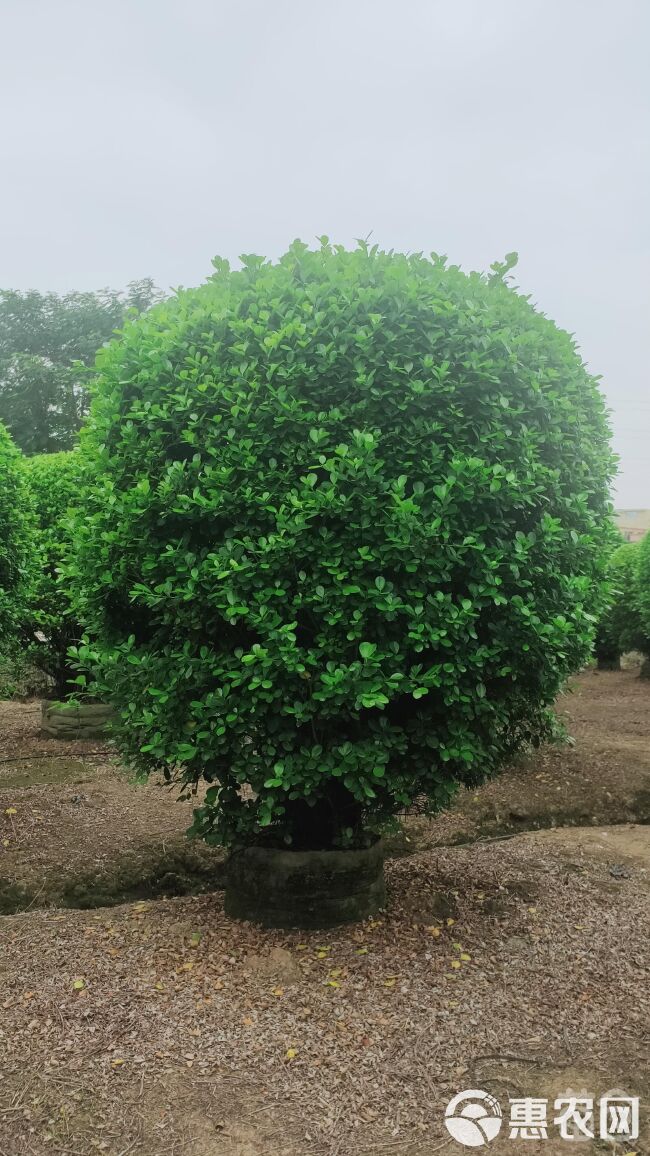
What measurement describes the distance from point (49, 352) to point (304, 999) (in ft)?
137

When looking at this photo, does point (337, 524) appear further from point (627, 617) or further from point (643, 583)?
point (627, 617)

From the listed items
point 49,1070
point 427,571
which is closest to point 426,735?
point 427,571

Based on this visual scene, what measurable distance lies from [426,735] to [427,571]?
87 cm

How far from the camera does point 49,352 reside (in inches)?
1656

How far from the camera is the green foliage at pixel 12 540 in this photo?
25.2ft

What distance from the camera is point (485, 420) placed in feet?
14.7

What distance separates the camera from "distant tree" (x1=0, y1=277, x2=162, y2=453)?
3656cm

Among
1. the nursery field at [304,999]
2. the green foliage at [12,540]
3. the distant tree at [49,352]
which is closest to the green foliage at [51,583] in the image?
the green foliage at [12,540]

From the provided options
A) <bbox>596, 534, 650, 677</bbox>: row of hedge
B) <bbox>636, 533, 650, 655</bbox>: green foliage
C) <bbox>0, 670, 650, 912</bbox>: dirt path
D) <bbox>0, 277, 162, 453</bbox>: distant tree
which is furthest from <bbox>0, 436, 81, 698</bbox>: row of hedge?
<bbox>0, 277, 162, 453</bbox>: distant tree

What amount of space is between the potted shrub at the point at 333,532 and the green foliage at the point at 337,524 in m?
0.01

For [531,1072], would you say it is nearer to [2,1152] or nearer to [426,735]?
[426,735]

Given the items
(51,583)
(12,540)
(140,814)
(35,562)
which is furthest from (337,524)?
(51,583)

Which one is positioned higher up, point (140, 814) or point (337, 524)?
point (337, 524)

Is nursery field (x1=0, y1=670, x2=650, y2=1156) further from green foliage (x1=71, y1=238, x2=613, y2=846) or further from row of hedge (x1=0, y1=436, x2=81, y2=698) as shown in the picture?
row of hedge (x1=0, y1=436, x2=81, y2=698)
